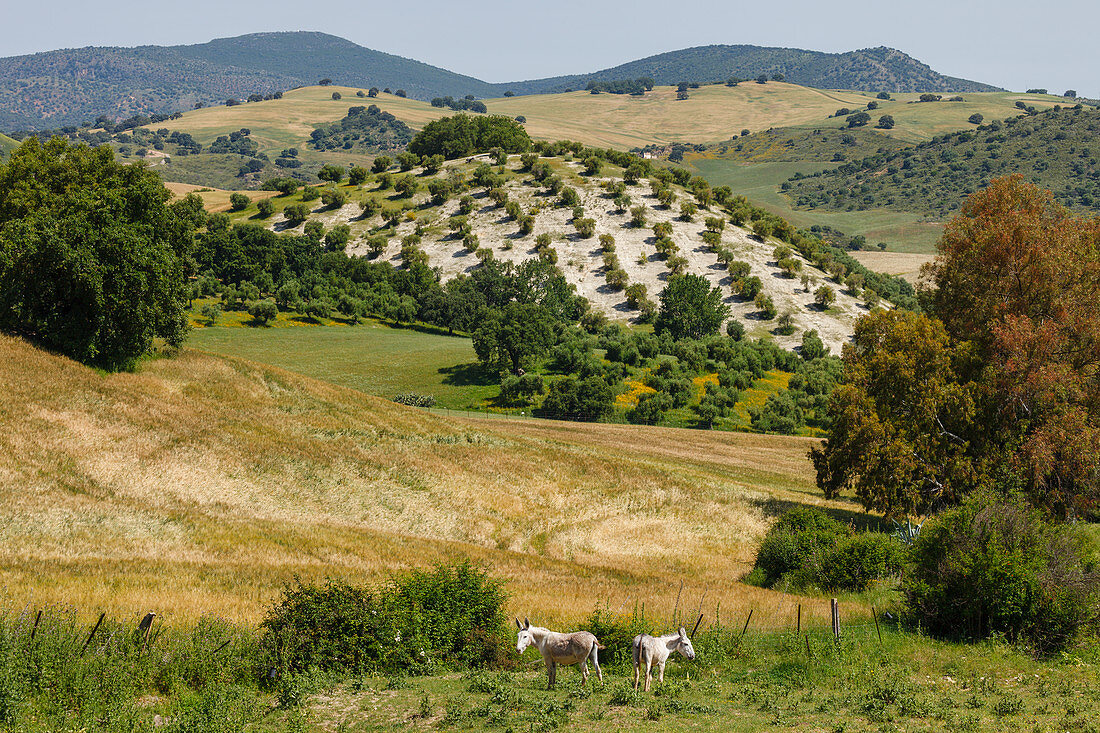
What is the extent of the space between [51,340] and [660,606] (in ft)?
147

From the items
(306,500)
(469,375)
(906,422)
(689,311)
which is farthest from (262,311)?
(906,422)

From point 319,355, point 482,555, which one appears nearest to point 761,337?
point 319,355

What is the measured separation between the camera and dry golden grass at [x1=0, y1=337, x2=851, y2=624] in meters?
30.6

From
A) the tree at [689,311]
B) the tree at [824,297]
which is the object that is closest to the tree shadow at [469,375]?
the tree at [689,311]

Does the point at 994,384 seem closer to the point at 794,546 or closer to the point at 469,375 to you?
the point at 794,546

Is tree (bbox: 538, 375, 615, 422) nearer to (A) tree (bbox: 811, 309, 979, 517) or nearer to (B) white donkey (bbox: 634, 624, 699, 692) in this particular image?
(A) tree (bbox: 811, 309, 979, 517)

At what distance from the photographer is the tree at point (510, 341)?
115 meters

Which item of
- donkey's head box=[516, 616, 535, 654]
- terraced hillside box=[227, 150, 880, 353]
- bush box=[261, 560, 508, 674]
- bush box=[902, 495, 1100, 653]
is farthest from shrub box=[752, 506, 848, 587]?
terraced hillside box=[227, 150, 880, 353]

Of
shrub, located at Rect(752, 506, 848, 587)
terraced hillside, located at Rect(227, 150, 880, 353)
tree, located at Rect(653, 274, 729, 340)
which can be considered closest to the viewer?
shrub, located at Rect(752, 506, 848, 587)

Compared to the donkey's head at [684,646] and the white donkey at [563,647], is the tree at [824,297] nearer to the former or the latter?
the donkey's head at [684,646]

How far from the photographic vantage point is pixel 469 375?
11469 cm

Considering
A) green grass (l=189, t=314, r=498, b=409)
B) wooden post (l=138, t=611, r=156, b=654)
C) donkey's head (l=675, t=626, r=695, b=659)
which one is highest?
wooden post (l=138, t=611, r=156, b=654)

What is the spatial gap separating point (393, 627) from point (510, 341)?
9325 cm

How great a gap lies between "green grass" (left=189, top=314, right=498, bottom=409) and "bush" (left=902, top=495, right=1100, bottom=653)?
8045cm
